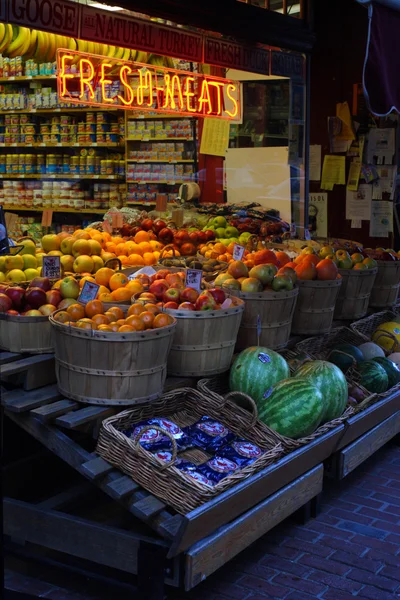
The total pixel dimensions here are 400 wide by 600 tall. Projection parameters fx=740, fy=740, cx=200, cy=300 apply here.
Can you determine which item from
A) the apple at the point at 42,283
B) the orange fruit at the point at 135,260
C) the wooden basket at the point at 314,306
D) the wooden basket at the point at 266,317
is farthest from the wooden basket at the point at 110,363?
the orange fruit at the point at 135,260

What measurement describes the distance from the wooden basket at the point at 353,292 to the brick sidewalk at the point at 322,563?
5.20 ft

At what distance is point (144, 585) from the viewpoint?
3.19 meters

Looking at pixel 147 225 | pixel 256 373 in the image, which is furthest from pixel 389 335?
pixel 147 225

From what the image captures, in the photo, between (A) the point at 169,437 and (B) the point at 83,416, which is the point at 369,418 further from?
(B) the point at 83,416

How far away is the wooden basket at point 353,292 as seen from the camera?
18.9 ft

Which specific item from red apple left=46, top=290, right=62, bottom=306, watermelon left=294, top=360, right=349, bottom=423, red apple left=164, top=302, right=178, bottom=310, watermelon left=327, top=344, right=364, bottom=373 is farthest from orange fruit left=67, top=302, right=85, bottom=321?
watermelon left=327, top=344, right=364, bottom=373

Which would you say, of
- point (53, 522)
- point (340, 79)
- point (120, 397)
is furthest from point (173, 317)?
point (340, 79)

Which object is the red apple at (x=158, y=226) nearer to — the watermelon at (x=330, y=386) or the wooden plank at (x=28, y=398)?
the watermelon at (x=330, y=386)

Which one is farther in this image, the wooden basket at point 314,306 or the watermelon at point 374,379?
the wooden basket at point 314,306

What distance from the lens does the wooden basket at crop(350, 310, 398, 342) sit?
5.96 metres

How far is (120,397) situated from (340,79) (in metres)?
6.95

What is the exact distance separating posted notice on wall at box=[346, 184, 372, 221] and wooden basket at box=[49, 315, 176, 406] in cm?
612

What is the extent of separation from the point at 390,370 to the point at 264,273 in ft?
4.22

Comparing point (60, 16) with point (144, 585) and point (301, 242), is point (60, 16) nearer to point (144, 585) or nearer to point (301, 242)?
point (301, 242)
